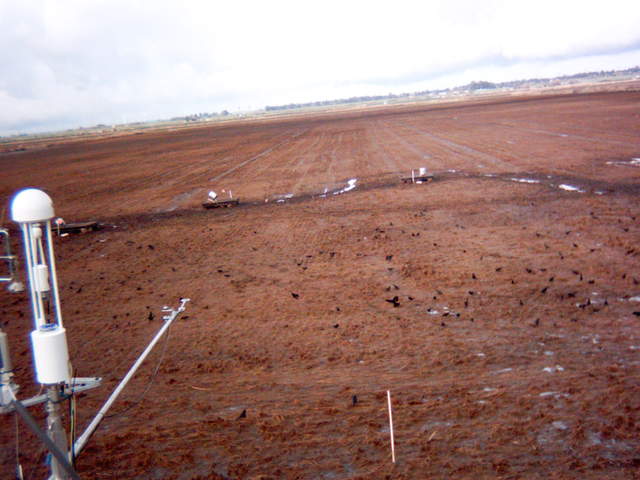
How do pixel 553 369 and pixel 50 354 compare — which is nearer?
pixel 50 354

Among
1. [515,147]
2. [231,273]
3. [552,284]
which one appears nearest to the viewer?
[552,284]

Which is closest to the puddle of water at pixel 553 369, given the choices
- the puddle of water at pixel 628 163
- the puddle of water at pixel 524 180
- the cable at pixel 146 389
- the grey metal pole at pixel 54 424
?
the cable at pixel 146 389

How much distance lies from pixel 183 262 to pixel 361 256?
4553mm

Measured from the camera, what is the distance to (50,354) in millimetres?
3947

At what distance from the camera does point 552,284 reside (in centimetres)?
1025

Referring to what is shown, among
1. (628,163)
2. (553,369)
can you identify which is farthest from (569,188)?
(553,369)

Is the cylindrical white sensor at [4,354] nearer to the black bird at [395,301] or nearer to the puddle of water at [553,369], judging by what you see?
the puddle of water at [553,369]

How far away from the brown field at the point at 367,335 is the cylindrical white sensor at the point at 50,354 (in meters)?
2.22

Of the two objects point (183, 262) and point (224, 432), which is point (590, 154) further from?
A: point (224, 432)

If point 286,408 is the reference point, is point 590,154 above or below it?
above

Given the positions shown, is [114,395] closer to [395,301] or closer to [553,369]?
[395,301]

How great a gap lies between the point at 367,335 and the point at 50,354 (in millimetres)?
5556

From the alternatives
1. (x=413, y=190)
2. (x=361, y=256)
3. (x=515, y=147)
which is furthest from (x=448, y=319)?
(x=515, y=147)

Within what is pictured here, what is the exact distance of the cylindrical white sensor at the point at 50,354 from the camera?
12.9 ft
